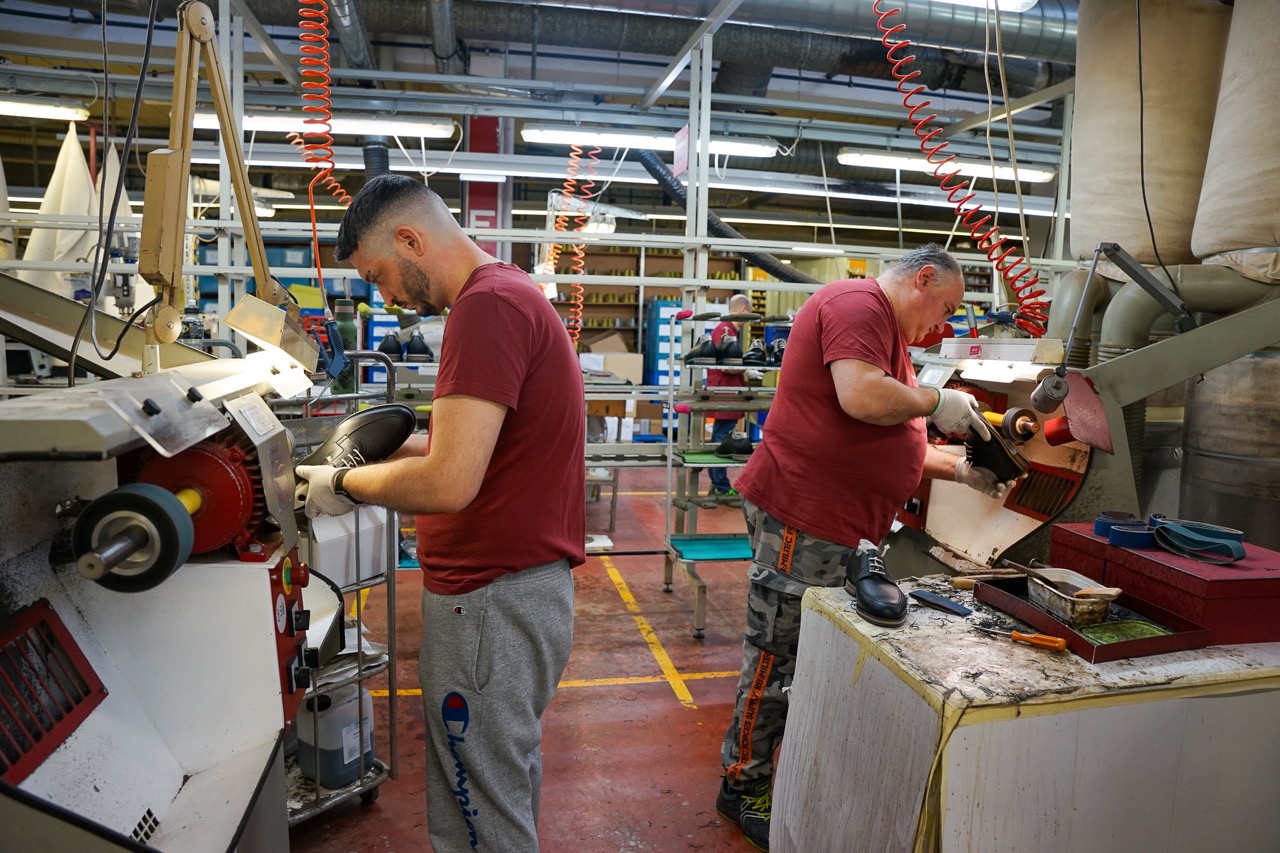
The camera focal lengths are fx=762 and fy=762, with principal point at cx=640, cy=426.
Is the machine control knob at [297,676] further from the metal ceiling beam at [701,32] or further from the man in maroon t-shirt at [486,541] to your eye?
the metal ceiling beam at [701,32]

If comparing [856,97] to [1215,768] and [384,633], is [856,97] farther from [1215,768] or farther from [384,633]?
[1215,768]

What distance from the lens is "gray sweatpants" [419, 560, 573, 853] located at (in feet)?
4.51

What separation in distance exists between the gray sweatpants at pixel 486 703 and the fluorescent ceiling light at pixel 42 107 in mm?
6204

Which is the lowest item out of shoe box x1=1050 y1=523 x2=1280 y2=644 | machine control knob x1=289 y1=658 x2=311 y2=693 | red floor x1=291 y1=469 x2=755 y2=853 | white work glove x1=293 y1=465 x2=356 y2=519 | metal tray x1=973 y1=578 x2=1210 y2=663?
red floor x1=291 y1=469 x2=755 y2=853

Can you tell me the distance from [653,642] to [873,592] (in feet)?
7.74

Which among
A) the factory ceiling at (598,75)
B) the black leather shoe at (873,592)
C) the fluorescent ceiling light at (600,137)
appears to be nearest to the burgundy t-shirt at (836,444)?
the black leather shoe at (873,592)

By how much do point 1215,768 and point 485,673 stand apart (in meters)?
1.18

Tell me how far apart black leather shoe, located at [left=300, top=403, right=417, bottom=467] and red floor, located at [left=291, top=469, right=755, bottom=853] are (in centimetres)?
127

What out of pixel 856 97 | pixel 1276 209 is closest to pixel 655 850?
pixel 1276 209

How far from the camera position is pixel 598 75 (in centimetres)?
855

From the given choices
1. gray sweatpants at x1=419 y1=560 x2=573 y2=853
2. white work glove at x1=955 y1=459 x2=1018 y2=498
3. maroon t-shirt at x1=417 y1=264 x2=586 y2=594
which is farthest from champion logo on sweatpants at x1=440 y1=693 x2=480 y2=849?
white work glove at x1=955 y1=459 x2=1018 y2=498

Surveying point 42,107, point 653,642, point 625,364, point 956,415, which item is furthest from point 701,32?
point 625,364

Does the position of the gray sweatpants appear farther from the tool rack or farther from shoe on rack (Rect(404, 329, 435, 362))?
shoe on rack (Rect(404, 329, 435, 362))

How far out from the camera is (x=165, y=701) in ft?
3.77
